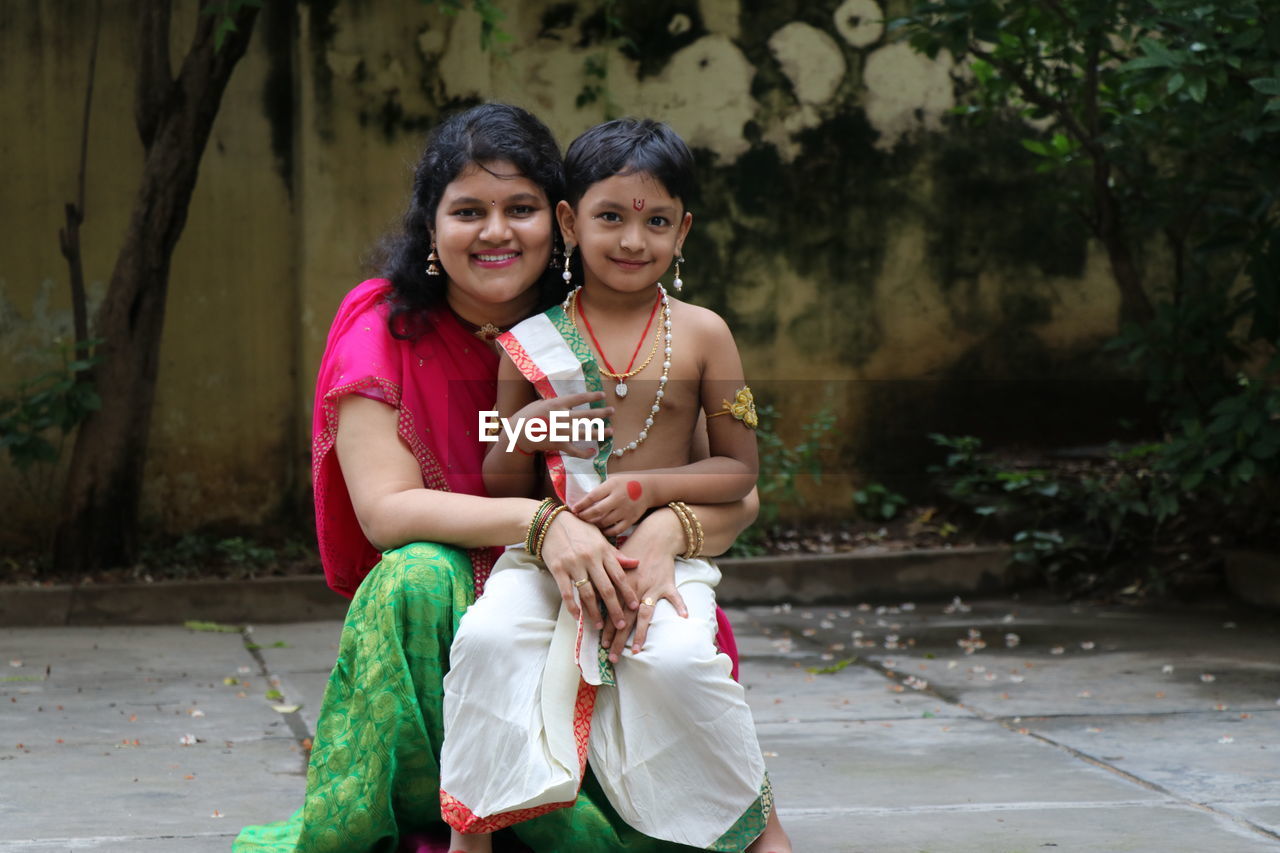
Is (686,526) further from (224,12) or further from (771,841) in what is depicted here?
(224,12)

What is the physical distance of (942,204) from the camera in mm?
6609

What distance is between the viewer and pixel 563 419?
250 centimetres

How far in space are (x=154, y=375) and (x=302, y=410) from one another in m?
0.64

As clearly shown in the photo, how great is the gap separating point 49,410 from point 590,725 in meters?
3.80

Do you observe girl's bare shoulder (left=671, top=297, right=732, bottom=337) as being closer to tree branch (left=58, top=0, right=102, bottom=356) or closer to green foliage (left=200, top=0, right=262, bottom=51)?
green foliage (left=200, top=0, right=262, bottom=51)

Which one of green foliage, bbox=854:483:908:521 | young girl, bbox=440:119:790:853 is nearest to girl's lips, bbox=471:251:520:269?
young girl, bbox=440:119:790:853

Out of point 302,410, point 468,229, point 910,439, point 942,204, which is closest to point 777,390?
point 910,439

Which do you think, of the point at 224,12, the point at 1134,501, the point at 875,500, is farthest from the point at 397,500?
the point at 875,500

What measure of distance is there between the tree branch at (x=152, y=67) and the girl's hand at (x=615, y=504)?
150 inches

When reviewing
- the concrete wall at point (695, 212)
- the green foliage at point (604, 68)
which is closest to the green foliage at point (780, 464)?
the concrete wall at point (695, 212)

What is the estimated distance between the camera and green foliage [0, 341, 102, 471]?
554 cm

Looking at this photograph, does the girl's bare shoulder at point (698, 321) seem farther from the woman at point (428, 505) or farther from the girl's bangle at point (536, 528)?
the girl's bangle at point (536, 528)

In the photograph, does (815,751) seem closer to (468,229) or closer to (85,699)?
(468,229)

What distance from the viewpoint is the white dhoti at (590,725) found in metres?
2.31
